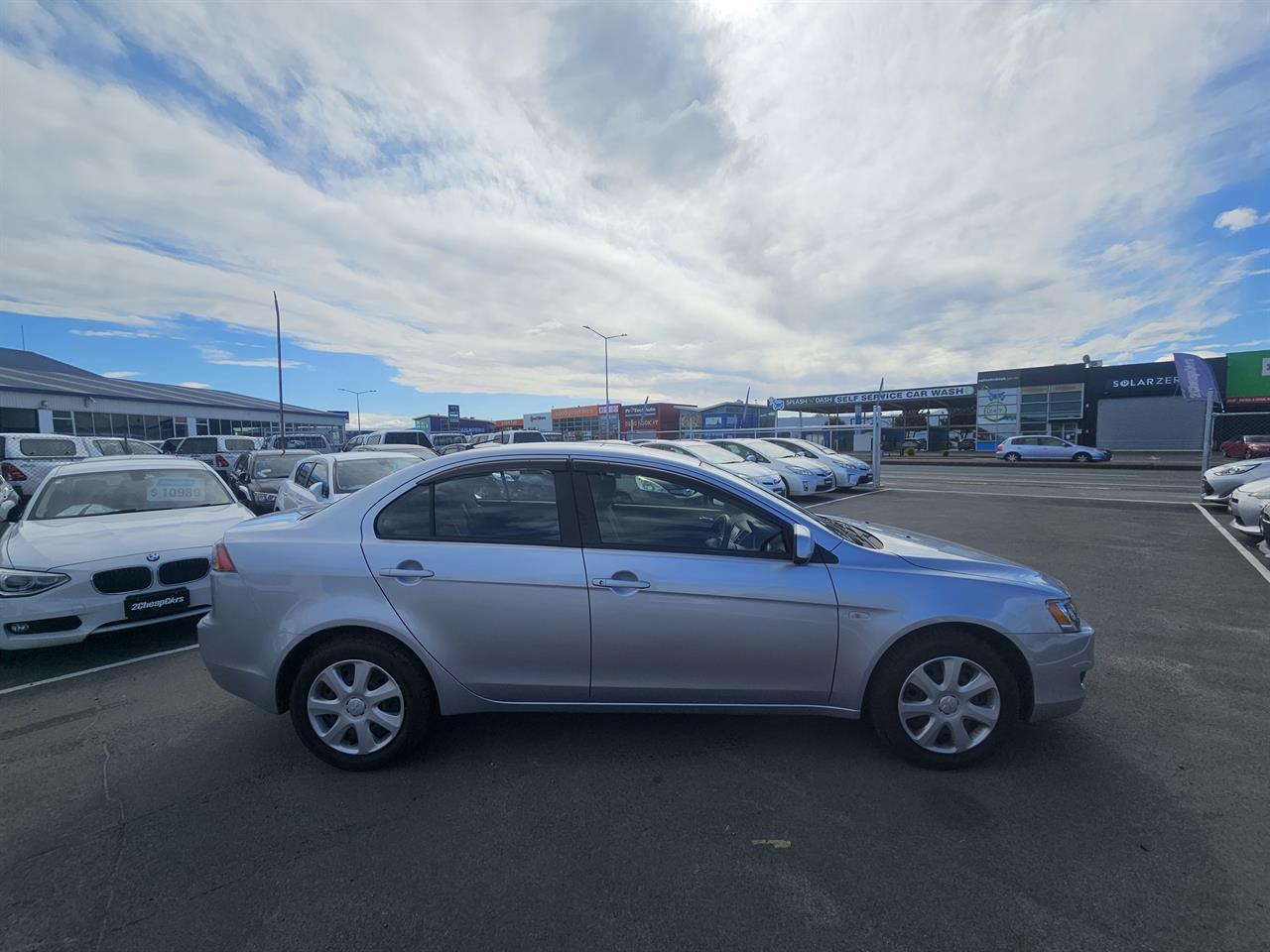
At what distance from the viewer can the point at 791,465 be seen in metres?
14.8

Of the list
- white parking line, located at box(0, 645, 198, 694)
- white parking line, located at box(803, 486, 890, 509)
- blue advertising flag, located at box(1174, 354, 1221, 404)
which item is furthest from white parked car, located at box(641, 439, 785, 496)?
blue advertising flag, located at box(1174, 354, 1221, 404)

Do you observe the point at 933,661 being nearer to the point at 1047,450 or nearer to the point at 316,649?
the point at 316,649

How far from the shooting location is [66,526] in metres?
5.09

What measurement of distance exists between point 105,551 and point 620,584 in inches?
171

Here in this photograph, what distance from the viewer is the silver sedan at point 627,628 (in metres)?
2.91

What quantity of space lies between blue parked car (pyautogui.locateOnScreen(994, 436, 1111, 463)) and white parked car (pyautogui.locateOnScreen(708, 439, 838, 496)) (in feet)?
61.1

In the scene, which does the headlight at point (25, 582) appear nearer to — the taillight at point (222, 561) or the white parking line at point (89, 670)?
the white parking line at point (89, 670)

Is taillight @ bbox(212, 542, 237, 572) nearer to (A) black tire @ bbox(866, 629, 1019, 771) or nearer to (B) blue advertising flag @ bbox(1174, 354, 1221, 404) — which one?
(A) black tire @ bbox(866, 629, 1019, 771)

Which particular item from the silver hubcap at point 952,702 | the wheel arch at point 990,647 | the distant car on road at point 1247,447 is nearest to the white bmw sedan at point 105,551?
the wheel arch at point 990,647

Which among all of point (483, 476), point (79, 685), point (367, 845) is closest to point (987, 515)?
point (483, 476)

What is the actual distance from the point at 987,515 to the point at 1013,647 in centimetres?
991

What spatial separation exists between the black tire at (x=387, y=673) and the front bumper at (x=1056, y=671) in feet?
10.1

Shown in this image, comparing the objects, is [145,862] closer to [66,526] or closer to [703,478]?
[703,478]

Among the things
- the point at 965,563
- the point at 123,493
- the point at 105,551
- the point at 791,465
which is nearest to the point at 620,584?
the point at 965,563
